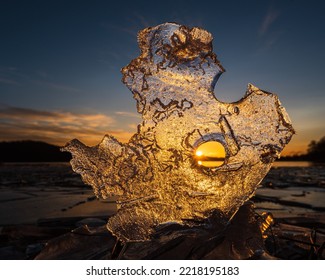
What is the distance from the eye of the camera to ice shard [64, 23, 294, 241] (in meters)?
2.66

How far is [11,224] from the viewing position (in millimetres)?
3881

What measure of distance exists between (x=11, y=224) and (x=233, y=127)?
291cm

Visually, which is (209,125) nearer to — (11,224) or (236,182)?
(236,182)

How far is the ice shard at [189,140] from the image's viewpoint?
2.66 m

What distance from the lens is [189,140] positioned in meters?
2.69

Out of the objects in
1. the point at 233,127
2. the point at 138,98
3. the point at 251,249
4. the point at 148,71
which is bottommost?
the point at 251,249

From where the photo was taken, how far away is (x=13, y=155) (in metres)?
30.2
